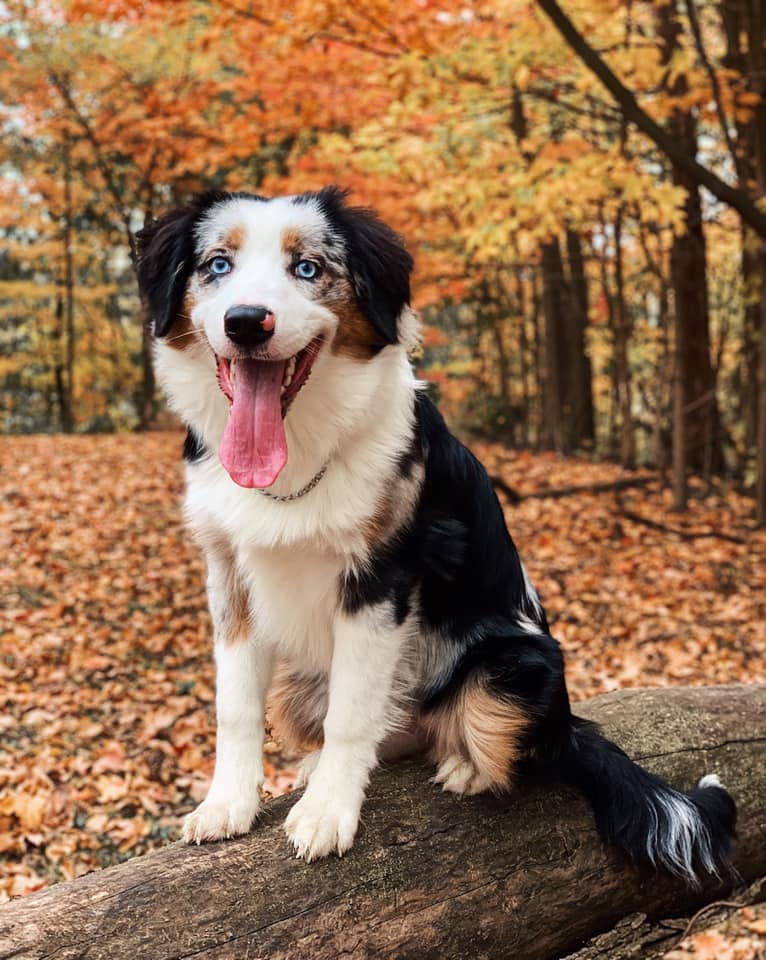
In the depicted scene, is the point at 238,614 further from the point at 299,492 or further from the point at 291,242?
the point at 291,242

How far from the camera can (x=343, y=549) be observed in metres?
2.44

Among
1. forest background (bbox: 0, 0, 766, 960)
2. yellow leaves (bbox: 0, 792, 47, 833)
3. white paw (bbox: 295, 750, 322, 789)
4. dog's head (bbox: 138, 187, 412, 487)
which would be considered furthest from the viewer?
forest background (bbox: 0, 0, 766, 960)

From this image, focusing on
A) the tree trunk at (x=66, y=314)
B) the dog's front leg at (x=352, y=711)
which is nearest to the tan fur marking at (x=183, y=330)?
the dog's front leg at (x=352, y=711)

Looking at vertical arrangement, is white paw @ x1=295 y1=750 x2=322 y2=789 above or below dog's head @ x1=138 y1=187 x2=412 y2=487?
below

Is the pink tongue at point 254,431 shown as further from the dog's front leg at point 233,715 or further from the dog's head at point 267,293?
the dog's front leg at point 233,715

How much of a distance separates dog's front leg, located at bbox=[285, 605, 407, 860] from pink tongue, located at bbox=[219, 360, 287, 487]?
48cm

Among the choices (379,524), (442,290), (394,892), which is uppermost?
(442,290)

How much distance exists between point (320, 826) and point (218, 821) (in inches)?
11.5

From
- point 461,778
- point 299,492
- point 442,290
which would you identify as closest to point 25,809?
point 461,778

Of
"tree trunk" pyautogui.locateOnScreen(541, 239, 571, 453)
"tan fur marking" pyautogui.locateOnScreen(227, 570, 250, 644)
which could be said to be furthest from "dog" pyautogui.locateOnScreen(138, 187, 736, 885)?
"tree trunk" pyautogui.locateOnScreen(541, 239, 571, 453)

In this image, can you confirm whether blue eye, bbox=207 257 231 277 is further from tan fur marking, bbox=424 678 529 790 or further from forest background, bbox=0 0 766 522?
forest background, bbox=0 0 766 522

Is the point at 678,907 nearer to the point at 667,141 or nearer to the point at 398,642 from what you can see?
the point at 398,642

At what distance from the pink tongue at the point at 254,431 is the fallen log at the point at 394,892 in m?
1.00

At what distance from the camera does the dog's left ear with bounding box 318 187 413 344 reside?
8.09 feet
